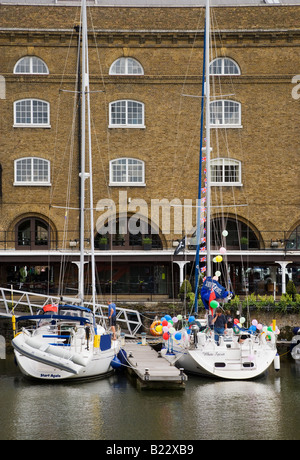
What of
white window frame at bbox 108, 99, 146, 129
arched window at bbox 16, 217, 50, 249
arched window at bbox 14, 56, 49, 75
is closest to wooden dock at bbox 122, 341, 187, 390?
arched window at bbox 16, 217, 50, 249

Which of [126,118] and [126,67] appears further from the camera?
[126,67]

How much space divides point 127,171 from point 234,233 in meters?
7.01

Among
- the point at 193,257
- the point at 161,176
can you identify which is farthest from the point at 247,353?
the point at 161,176

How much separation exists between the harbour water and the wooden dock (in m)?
0.40

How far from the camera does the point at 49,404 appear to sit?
21078 millimetres

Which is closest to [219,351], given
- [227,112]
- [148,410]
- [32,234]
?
[148,410]

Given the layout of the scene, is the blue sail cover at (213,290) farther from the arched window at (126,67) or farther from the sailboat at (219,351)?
the arched window at (126,67)

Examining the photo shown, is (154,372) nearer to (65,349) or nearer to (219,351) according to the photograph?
(219,351)

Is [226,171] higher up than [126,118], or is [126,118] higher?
[126,118]

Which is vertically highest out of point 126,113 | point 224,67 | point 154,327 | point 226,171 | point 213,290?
point 224,67

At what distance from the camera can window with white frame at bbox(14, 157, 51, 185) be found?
39.8 m

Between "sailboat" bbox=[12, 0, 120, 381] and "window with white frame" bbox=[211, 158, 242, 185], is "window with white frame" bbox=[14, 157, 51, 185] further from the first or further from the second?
"sailboat" bbox=[12, 0, 120, 381]

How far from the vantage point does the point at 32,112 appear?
40125mm

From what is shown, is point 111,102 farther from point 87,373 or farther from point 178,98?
point 87,373
